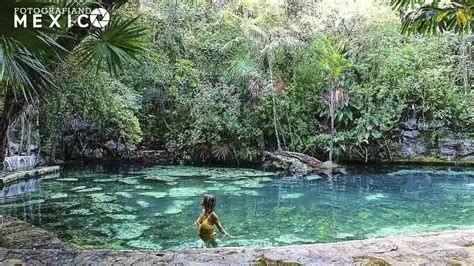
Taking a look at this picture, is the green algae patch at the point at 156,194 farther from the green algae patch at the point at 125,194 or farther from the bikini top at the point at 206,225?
the bikini top at the point at 206,225

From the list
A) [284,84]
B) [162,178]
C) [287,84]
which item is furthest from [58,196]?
[287,84]

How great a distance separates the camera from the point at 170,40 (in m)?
14.6

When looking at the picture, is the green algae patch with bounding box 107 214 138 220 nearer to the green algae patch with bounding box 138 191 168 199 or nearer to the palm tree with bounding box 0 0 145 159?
the green algae patch with bounding box 138 191 168 199

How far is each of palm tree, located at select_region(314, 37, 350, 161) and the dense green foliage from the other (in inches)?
1.7

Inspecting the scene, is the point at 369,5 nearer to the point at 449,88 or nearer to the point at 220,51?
the point at 449,88

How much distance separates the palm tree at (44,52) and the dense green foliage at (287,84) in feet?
27.6

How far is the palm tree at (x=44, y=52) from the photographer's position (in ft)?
10.5

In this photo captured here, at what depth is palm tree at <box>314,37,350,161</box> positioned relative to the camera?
13.2m

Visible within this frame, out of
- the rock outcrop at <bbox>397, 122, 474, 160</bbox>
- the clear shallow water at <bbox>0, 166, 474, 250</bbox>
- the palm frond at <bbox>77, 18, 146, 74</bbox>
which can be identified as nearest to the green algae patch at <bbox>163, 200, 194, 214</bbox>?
the clear shallow water at <bbox>0, 166, 474, 250</bbox>

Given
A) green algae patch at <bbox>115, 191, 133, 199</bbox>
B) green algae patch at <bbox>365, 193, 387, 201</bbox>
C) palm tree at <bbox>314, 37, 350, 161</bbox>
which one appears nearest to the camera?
green algae patch at <bbox>365, 193, 387, 201</bbox>

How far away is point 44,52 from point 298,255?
2616mm

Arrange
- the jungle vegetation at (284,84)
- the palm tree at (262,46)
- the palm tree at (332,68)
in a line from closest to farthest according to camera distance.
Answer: the palm tree at (332,68) → the palm tree at (262,46) → the jungle vegetation at (284,84)

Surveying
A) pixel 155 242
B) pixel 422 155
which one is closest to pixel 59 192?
pixel 155 242

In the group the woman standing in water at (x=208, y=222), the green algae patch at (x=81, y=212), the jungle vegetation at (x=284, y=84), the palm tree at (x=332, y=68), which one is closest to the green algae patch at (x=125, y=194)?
the green algae patch at (x=81, y=212)
